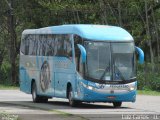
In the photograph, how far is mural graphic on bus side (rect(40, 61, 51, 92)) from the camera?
2880cm

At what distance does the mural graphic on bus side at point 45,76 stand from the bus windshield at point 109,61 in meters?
4.33

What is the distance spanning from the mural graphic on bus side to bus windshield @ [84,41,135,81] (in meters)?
4.33

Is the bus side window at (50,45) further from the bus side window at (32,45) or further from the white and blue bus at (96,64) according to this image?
the bus side window at (32,45)

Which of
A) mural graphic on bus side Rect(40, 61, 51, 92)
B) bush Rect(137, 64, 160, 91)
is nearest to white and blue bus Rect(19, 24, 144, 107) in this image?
mural graphic on bus side Rect(40, 61, 51, 92)

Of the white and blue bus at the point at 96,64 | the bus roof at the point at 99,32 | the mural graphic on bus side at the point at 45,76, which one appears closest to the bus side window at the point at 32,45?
the mural graphic on bus side at the point at 45,76

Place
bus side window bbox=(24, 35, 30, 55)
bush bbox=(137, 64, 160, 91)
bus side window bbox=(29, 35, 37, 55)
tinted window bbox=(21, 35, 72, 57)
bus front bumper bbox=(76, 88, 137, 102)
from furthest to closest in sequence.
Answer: bush bbox=(137, 64, 160, 91) → bus side window bbox=(24, 35, 30, 55) → bus side window bbox=(29, 35, 37, 55) → tinted window bbox=(21, 35, 72, 57) → bus front bumper bbox=(76, 88, 137, 102)

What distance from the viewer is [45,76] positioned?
29.1 m

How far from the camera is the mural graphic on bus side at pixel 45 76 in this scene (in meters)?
28.8

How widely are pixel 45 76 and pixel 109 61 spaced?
16.5 feet

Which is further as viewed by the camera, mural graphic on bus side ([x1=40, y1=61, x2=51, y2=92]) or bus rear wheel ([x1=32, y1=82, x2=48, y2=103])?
bus rear wheel ([x1=32, y1=82, x2=48, y2=103])

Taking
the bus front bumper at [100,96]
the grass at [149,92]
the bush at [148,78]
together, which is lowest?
the grass at [149,92]

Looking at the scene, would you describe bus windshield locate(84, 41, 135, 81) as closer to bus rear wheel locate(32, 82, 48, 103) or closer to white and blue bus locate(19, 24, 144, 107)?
white and blue bus locate(19, 24, 144, 107)

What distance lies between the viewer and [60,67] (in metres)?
27.2

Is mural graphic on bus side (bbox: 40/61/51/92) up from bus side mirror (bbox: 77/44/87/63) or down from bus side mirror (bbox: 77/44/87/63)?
down
